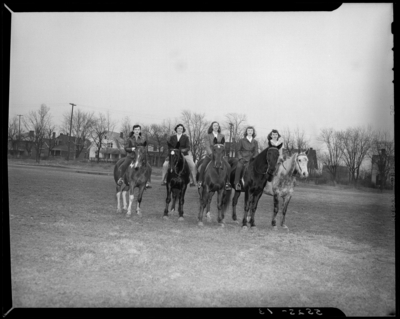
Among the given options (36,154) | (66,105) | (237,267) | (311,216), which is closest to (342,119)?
(311,216)

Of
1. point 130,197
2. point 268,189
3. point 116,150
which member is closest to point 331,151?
point 268,189

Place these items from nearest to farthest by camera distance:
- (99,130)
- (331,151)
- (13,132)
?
(13,132) < (331,151) < (99,130)

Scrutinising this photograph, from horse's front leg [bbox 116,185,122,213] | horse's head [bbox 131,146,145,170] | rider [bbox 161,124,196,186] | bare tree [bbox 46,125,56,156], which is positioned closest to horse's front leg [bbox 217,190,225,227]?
rider [bbox 161,124,196,186]

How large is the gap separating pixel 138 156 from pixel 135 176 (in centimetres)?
24

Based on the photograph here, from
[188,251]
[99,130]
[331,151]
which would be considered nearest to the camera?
[188,251]

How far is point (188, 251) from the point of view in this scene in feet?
10.7

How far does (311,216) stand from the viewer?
346 centimetres

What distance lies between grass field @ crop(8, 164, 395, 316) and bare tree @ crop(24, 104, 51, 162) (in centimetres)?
33

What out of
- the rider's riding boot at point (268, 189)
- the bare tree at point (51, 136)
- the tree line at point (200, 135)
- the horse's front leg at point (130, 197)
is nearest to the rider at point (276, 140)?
the tree line at point (200, 135)

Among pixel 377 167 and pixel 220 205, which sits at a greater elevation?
pixel 377 167

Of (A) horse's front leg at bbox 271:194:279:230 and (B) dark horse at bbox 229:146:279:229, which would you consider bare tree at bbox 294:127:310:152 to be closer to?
(B) dark horse at bbox 229:146:279:229

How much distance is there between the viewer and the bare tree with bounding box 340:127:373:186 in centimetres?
337

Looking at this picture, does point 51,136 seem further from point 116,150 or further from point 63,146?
point 116,150
